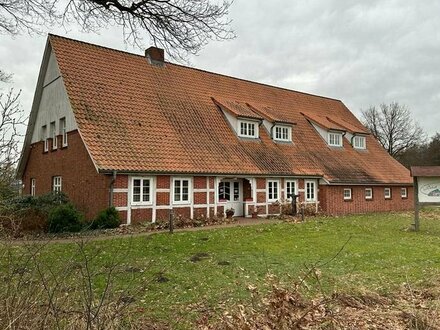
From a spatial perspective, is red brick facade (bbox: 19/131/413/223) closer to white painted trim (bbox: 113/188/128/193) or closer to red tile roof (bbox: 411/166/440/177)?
white painted trim (bbox: 113/188/128/193)

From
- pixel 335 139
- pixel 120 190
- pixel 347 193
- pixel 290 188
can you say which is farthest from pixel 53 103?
pixel 335 139

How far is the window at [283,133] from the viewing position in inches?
1041

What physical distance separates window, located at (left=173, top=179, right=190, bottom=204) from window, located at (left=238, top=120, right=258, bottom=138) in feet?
19.3

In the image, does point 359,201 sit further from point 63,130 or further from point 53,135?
point 53,135

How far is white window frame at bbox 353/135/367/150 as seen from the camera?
31.9 m

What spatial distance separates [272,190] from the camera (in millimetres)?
23719

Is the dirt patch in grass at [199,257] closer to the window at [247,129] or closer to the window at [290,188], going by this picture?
the window at [290,188]

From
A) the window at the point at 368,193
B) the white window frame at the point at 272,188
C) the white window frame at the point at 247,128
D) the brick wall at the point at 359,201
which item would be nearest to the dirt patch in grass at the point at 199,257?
the white window frame at the point at 272,188

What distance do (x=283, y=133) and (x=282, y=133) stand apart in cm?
9

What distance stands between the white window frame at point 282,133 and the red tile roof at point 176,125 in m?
0.46

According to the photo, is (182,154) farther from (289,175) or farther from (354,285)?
(354,285)

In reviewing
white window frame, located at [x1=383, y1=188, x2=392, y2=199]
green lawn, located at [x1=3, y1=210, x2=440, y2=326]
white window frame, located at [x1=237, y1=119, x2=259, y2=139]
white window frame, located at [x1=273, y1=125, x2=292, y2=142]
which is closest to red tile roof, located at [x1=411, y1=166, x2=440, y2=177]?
green lawn, located at [x1=3, y1=210, x2=440, y2=326]

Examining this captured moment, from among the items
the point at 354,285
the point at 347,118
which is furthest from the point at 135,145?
the point at 347,118

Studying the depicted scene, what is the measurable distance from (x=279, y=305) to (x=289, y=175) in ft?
63.3
